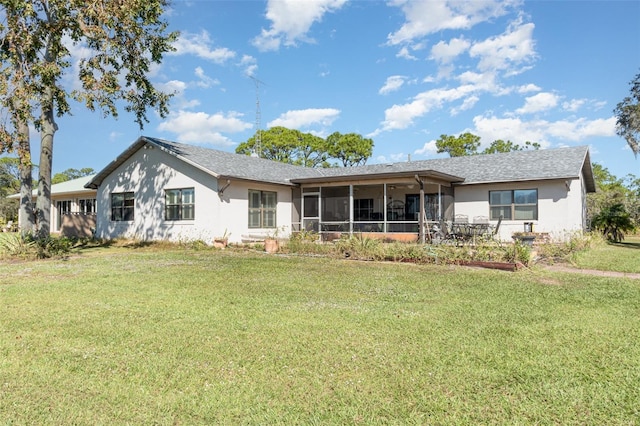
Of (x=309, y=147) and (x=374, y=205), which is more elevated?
(x=309, y=147)

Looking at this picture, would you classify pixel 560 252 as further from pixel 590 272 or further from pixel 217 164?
pixel 217 164

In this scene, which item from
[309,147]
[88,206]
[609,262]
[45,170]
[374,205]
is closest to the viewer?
[609,262]

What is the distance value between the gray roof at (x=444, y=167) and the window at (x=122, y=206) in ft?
4.50

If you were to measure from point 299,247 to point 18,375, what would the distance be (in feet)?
33.6

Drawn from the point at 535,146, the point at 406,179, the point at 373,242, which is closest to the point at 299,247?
the point at 373,242

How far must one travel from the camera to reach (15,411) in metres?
2.98

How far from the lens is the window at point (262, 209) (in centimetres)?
1719

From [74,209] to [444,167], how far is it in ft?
74.3

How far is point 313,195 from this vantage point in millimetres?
18891

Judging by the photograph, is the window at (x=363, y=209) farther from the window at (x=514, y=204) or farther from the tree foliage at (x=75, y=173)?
the tree foliage at (x=75, y=173)

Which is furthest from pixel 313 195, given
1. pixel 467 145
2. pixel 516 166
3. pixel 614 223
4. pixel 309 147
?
pixel 467 145

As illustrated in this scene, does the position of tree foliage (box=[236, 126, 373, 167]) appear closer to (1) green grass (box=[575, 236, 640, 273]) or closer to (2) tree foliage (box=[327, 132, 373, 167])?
(2) tree foliage (box=[327, 132, 373, 167])

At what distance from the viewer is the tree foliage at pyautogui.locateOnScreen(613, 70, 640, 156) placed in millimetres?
19891

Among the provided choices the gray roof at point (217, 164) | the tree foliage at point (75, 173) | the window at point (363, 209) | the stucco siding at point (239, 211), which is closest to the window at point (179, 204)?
the gray roof at point (217, 164)
